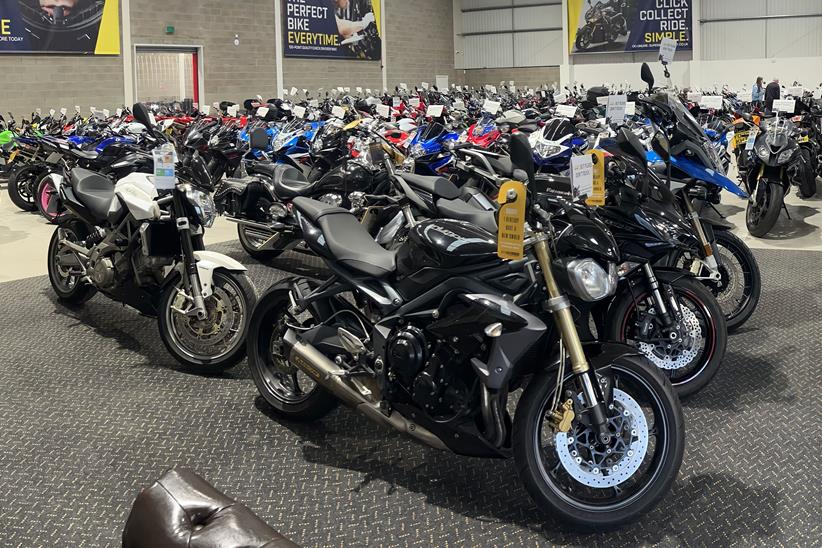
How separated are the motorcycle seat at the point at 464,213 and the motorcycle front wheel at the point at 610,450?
1187 mm

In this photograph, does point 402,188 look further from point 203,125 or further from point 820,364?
point 203,125

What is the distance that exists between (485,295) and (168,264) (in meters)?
1.85

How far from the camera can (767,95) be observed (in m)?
12.3

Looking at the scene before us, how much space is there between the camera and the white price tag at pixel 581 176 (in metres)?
2.23

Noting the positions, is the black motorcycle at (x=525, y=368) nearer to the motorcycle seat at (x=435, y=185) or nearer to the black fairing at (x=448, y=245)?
the black fairing at (x=448, y=245)

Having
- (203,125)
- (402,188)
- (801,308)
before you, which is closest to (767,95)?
(203,125)

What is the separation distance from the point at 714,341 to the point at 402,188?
1.72 meters

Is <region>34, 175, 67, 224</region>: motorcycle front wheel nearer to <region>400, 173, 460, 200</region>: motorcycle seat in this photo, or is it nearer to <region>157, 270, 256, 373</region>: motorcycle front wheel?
<region>157, 270, 256, 373</region>: motorcycle front wheel

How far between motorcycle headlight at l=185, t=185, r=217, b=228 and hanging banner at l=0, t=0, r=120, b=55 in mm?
11444

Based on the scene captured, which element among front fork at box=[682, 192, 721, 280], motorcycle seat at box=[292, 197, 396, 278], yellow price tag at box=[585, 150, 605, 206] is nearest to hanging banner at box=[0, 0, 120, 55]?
motorcycle seat at box=[292, 197, 396, 278]

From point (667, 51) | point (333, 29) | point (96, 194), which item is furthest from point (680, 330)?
point (333, 29)

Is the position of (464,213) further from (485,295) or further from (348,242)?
(485,295)

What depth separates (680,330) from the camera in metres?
2.93

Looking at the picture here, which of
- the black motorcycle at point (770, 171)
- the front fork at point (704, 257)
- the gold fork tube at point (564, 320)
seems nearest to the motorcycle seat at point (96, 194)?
the gold fork tube at point (564, 320)
